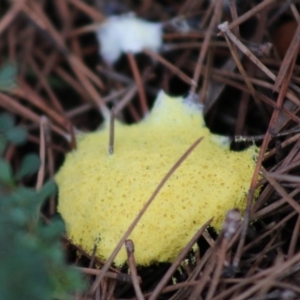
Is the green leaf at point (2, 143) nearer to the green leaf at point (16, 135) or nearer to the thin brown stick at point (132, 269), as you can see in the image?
the green leaf at point (16, 135)

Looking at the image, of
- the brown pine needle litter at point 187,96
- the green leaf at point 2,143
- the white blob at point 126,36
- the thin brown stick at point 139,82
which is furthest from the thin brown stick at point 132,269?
the white blob at point 126,36

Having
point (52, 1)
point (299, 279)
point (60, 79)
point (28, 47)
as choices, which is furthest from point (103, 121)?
point (299, 279)

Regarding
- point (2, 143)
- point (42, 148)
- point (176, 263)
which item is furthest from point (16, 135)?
point (176, 263)

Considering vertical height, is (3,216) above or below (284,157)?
below

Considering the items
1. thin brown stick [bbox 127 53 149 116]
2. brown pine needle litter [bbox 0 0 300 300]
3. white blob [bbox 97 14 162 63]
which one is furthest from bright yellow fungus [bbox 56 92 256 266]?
white blob [bbox 97 14 162 63]

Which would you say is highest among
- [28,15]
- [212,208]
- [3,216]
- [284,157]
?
[28,15]

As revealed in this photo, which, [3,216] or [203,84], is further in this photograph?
[203,84]

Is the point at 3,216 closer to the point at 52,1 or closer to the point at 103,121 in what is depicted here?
the point at 103,121

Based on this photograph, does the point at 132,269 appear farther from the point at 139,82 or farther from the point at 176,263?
the point at 139,82
